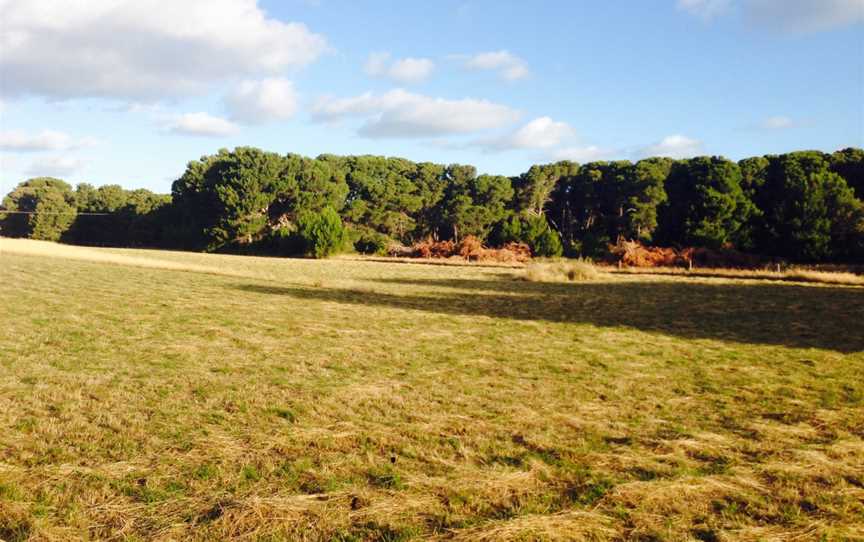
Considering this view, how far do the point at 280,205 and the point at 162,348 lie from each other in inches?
2163

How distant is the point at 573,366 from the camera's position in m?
7.55

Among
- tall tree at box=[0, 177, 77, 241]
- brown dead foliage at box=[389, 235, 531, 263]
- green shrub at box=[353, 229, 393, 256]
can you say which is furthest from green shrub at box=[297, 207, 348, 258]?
tall tree at box=[0, 177, 77, 241]

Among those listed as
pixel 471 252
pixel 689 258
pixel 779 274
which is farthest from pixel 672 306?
pixel 471 252

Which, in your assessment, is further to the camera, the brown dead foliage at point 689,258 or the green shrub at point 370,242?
the green shrub at point 370,242

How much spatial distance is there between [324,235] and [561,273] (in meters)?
27.3

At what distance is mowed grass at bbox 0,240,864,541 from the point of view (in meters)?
3.18

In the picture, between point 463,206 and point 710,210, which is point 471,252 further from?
point 710,210

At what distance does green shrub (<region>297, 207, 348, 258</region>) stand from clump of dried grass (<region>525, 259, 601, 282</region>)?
1009 inches

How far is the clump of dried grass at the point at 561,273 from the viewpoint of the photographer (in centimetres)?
2620

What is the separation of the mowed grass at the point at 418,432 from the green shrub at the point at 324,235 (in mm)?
37850

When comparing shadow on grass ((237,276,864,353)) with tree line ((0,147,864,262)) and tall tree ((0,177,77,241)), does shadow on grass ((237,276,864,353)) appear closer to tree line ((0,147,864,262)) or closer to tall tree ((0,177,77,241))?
tree line ((0,147,864,262))

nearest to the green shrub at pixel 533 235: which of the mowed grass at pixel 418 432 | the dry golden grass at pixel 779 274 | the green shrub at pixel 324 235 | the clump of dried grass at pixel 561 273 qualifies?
the dry golden grass at pixel 779 274

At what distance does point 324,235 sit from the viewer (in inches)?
1913

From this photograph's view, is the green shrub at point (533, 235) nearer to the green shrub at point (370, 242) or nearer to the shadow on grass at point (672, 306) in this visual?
the green shrub at point (370, 242)
